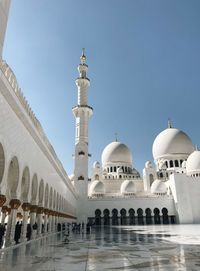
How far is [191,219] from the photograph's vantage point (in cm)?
2934

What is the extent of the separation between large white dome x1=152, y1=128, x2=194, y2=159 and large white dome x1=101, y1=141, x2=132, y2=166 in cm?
478

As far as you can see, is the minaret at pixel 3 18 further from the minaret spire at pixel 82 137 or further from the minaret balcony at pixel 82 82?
the minaret balcony at pixel 82 82

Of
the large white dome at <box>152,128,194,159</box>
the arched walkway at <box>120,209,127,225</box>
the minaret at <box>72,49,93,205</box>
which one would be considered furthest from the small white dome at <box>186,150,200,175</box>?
the minaret at <box>72,49,93,205</box>

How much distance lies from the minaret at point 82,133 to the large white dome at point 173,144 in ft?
48.3

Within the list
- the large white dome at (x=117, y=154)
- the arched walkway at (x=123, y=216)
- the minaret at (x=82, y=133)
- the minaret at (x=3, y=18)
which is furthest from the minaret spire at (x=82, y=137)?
the minaret at (x=3, y=18)

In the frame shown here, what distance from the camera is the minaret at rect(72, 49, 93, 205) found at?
28812 millimetres

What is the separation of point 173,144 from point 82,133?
641 inches

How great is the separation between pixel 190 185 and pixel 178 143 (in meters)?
8.98

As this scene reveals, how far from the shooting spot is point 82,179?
1128 inches

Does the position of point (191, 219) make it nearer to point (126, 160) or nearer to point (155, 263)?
point (126, 160)

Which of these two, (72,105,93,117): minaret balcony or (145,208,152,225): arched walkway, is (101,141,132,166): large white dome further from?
(72,105,93,117): minaret balcony

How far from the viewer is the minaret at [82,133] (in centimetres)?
2881

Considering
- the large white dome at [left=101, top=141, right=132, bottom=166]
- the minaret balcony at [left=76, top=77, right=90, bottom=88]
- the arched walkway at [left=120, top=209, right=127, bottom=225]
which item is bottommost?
the arched walkway at [left=120, top=209, right=127, bottom=225]

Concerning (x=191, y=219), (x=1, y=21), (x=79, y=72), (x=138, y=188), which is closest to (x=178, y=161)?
(x=138, y=188)
